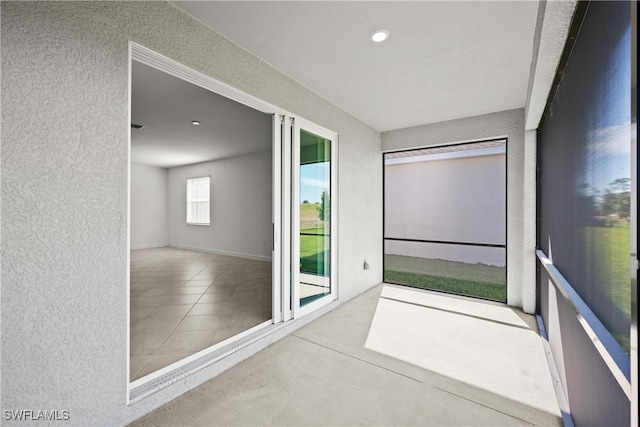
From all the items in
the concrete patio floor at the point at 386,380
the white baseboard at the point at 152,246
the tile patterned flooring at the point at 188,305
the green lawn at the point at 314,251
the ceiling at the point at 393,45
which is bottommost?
the concrete patio floor at the point at 386,380

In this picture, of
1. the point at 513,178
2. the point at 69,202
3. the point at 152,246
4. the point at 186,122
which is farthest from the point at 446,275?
the point at 152,246

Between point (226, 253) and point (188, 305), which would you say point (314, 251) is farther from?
point (226, 253)

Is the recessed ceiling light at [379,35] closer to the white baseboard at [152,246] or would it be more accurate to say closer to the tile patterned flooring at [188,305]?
the tile patterned flooring at [188,305]

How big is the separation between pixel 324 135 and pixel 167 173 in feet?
24.6

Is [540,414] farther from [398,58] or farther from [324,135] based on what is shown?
[324,135]

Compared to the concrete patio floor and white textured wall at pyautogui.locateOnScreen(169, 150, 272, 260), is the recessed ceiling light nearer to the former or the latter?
the concrete patio floor

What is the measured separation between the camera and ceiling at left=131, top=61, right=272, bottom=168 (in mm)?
3145

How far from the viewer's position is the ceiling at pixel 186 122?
315 cm

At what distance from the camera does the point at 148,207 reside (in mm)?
8367

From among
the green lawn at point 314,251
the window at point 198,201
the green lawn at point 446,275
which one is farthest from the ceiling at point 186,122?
the green lawn at point 446,275

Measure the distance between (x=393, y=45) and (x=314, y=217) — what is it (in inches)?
72.5

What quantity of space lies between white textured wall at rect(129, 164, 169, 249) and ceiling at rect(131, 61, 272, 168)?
112 cm

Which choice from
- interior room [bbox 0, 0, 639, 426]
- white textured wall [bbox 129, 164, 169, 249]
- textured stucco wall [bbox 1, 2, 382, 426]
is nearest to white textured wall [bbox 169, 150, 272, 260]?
white textured wall [bbox 129, 164, 169, 249]

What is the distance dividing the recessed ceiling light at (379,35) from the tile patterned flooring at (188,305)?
2.81m
